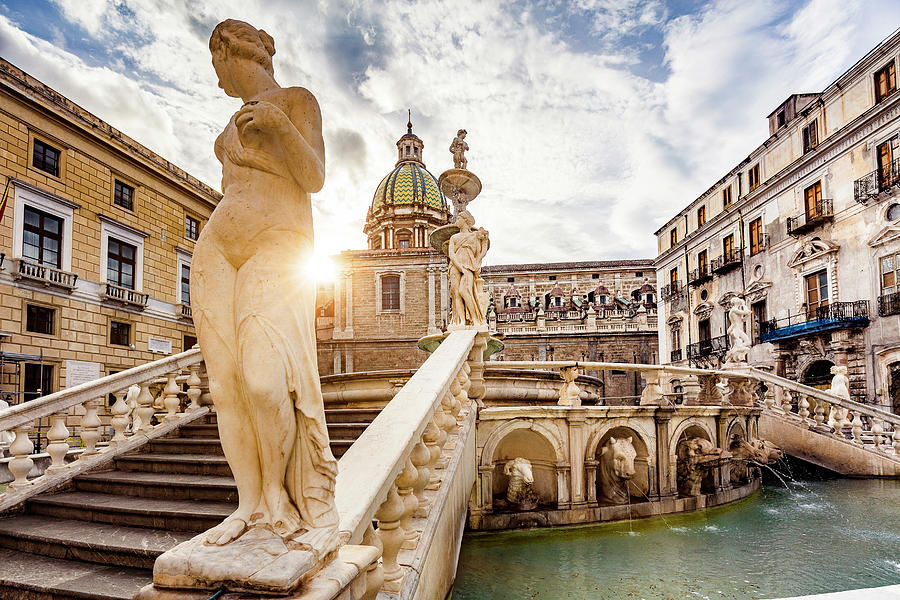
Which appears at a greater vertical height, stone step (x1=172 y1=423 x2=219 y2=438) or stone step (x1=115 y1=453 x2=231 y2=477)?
stone step (x1=172 y1=423 x2=219 y2=438)

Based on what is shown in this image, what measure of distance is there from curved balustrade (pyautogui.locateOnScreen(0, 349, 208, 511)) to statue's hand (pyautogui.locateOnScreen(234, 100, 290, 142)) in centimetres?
364

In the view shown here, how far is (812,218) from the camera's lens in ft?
70.1

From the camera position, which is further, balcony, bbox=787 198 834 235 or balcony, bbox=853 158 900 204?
balcony, bbox=787 198 834 235

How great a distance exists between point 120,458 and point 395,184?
42.4 meters

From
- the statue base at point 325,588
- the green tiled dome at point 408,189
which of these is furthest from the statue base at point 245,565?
A: the green tiled dome at point 408,189

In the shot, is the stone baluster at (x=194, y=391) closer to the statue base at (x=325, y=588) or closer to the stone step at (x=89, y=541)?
the stone step at (x=89, y=541)

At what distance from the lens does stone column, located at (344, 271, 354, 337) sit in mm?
35781

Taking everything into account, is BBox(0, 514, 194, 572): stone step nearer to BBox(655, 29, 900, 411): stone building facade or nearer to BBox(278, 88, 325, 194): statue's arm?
BBox(278, 88, 325, 194): statue's arm

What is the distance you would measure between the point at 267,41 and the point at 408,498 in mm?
2293

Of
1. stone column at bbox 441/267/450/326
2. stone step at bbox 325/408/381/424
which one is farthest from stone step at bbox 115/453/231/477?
stone column at bbox 441/267/450/326

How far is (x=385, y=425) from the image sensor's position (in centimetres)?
289

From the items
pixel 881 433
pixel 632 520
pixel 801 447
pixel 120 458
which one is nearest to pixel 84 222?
pixel 120 458

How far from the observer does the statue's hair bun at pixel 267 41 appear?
2.24 m

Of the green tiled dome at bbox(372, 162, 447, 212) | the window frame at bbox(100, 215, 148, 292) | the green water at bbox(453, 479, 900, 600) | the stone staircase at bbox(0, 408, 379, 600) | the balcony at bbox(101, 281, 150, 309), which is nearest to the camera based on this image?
the stone staircase at bbox(0, 408, 379, 600)
